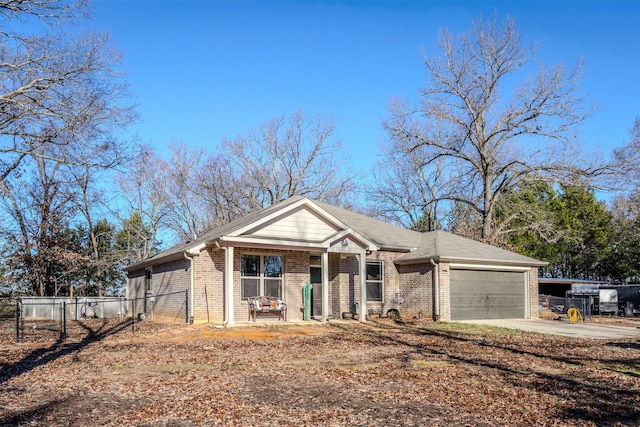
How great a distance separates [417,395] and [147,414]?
12.6 ft

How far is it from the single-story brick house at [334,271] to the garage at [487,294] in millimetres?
41

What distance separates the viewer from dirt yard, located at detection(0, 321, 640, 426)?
712cm

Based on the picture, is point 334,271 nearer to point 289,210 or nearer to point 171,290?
point 289,210

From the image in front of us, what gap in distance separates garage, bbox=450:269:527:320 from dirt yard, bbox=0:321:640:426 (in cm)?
623

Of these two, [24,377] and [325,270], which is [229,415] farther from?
[325,270]

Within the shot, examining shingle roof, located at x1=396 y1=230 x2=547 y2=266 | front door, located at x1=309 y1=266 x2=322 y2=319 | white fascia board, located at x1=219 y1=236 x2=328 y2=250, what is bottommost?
front door, located at x1=309 y1=266 x2=322 y2=319

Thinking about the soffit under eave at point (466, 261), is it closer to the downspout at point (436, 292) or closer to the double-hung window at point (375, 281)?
the downspout at point (436, 292)

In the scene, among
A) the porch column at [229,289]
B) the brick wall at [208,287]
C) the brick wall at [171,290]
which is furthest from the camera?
the brick wall at [171,290]

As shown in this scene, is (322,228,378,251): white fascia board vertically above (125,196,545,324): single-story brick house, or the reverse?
(322,228,378,251): white fascia board

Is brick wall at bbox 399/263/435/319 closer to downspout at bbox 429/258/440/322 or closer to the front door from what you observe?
downspout at bbox 429/258/440/322

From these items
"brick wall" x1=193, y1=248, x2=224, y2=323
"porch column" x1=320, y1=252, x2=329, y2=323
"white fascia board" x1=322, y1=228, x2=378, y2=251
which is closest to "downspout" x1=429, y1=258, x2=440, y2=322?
"white fascia board" x1=322, y1=228, x2=378, y2=251

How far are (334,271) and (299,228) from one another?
2.94m

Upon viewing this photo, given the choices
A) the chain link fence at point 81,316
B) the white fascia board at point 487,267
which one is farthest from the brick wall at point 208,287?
the white fascia board at point 487,267

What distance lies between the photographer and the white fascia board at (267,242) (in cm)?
1784
